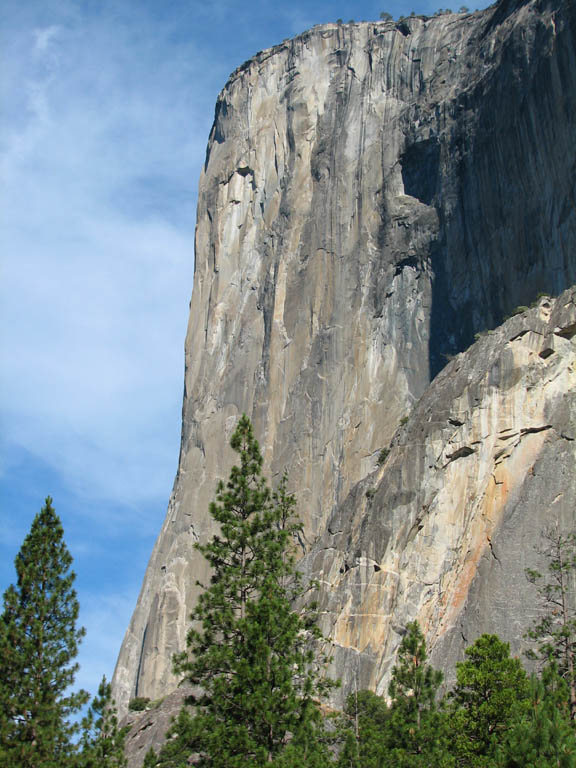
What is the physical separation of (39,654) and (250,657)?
16.5 feet

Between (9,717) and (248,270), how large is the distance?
211 feet

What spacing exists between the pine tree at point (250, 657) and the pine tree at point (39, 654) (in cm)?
288

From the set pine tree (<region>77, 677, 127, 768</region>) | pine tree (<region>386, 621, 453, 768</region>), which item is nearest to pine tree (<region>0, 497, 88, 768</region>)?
pine tree (<region>77, 677, 127, 768</region>)

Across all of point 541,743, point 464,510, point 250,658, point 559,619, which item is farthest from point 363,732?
point 464,510

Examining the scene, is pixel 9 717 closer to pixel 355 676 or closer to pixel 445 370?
pixel 355 676

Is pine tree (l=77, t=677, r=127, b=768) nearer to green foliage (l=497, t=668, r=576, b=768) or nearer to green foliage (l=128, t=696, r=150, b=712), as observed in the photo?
green foliage (l=497, t=668, r=576, b=768)

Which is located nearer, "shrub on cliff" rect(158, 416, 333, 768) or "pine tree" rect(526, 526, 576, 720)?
"shrub on cliff" rect(158, 416, 333, 768)

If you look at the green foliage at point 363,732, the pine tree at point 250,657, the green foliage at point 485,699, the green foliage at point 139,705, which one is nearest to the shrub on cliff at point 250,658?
the pine tree at point 250,657

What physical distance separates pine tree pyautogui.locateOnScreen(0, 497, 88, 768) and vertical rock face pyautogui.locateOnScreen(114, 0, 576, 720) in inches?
977

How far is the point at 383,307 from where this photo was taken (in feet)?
247

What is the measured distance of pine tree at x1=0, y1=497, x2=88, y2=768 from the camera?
24625 millimetres

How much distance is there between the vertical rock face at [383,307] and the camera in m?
52.7

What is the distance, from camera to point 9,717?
25000 millimetres

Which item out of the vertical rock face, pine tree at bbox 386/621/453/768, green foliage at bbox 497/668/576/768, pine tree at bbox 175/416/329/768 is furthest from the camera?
→ the vertical rock face
